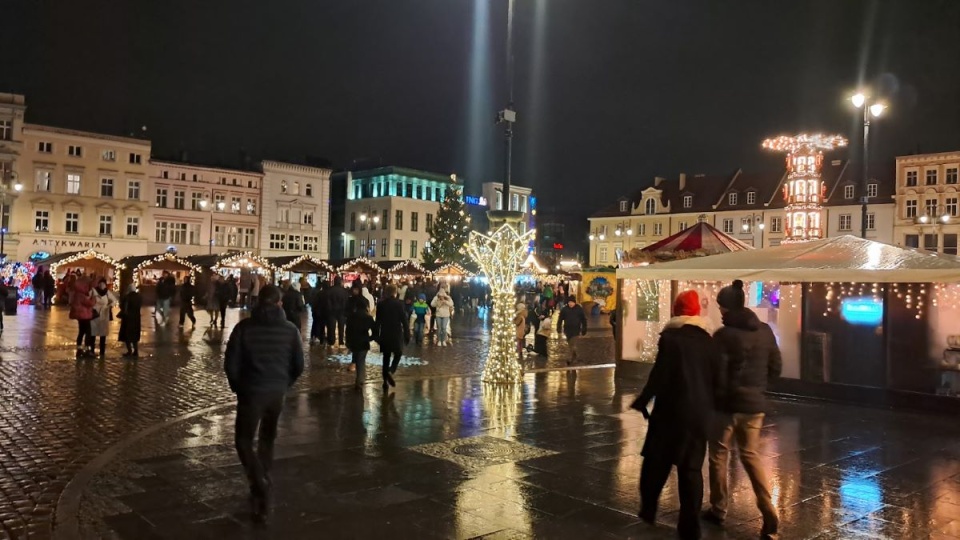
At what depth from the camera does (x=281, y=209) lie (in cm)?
6291

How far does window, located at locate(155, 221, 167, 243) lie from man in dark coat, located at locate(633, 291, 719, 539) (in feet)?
189

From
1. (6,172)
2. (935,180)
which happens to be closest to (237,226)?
(6,172)

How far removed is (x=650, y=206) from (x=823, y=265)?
6077 centimetres

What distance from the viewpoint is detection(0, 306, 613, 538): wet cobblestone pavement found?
6.45 metres

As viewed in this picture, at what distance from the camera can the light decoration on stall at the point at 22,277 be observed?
3416cm

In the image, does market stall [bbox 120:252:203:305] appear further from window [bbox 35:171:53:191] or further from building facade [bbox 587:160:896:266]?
building facade [bbox 587:160:896:266]

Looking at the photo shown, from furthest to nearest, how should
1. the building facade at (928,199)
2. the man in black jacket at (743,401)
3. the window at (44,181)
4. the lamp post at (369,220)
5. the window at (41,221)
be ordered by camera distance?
the lamp post at (369,220)
the building facade at (928,199)
the window at (41,221)
the window at (44,181)
the man in black jacket at (743,401)

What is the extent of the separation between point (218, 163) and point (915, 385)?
190ft

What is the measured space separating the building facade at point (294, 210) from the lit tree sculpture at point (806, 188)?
49.4 metres

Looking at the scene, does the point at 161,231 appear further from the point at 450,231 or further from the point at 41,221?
the point at 450,231

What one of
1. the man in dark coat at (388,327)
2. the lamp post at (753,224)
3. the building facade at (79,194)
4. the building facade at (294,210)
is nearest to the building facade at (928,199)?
the lamp post at (753,224)

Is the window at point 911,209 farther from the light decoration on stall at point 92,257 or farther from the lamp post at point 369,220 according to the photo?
the light decoration on stall at point 92,257

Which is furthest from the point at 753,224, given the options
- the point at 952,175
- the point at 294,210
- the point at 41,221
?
the point at 41,221

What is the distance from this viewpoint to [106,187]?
177 ft
